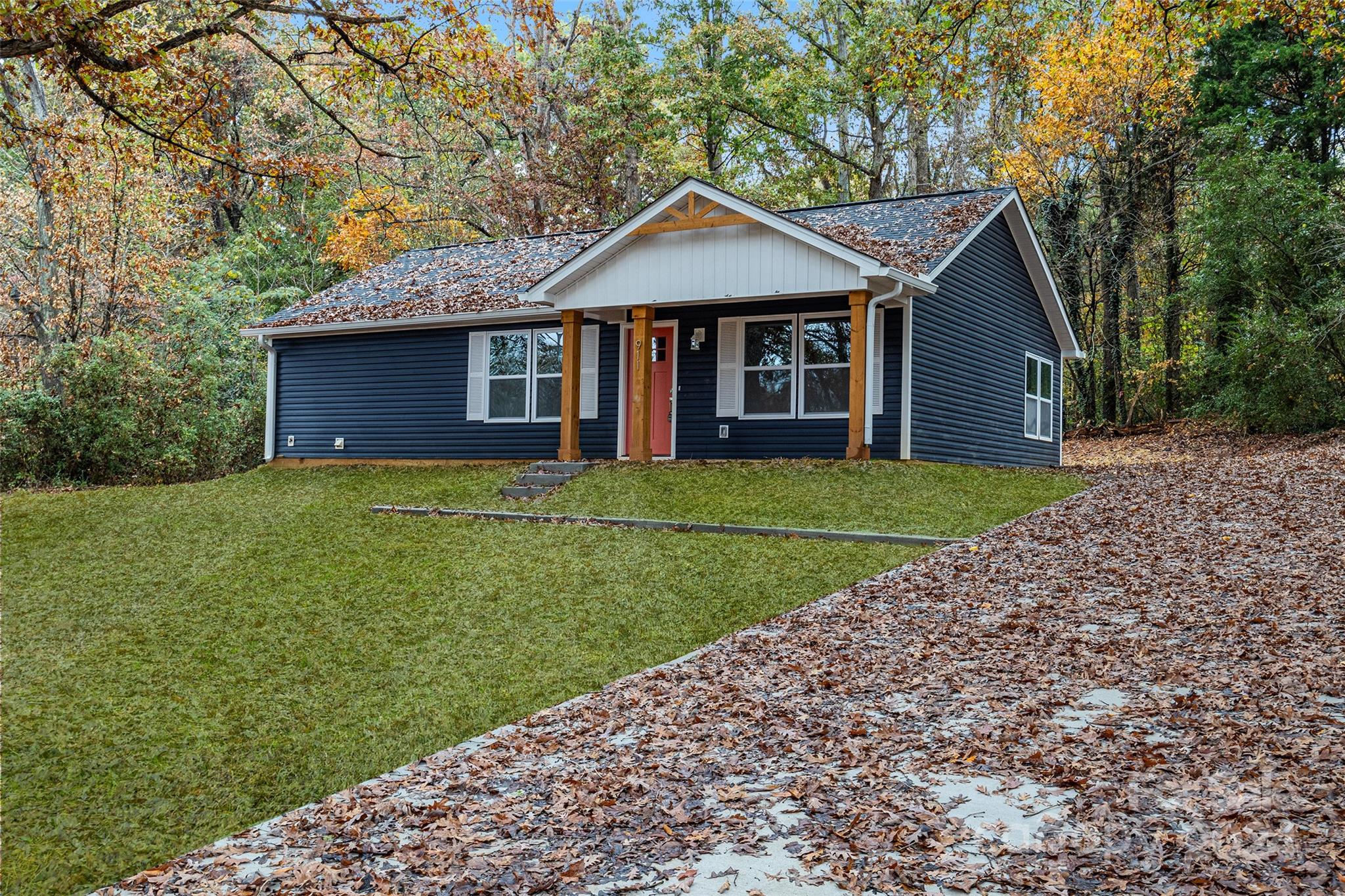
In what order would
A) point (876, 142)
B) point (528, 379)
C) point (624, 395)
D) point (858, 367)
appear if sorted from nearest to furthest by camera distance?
1. point (858, 367)
2. point (624, 395)
3. point (528, 379)
4. point (876, 142)

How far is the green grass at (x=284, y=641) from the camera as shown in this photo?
4.79 m

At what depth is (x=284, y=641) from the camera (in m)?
7.27

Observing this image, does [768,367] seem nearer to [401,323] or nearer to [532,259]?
[532,259]

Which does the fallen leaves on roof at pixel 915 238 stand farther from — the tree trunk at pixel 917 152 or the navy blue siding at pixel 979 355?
the tree trunk at pixel 917 152

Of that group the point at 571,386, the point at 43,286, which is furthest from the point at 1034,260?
the point at 43,286

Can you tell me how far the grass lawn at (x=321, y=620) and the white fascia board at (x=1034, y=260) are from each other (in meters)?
4.08

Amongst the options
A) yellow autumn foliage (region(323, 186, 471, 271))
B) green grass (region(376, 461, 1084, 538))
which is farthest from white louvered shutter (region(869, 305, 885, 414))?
yellow autumn foliage (region(323, 186, 471, 271))

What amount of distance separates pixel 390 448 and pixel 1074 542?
12.2m

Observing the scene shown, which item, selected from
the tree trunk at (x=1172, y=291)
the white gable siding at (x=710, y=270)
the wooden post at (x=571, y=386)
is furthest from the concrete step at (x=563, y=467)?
the tree trunk at (x=1172, y=291)

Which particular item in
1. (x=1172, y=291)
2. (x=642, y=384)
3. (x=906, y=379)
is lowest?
(x=642, y=384)

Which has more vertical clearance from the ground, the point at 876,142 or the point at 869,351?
the point at 876,142

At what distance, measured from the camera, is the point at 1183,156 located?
Answer: 25781 millimetres

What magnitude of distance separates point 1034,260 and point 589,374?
310 inches

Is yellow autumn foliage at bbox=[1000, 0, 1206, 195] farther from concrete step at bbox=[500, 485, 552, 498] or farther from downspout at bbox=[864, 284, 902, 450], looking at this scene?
concrete step at bbox=[500, 485, 552, 498]
